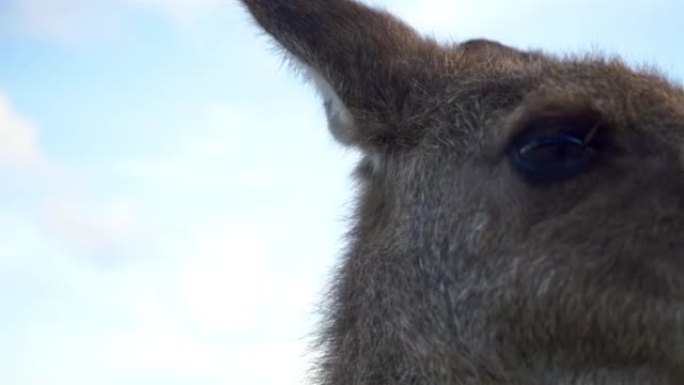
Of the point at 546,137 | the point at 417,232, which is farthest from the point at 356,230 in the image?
the point at 546,137

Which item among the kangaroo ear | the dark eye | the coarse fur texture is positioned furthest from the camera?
the kangaroo ear

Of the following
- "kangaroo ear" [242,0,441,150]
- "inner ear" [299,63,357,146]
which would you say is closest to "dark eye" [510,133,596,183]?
"kangaroo ear" [242,0,441,150]

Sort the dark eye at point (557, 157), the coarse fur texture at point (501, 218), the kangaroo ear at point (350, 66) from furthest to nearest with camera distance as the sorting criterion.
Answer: the kangaroo ear at point (350, 66)
the dark eye at point (557, 157)
the coarse fur texture at point (501, 218)

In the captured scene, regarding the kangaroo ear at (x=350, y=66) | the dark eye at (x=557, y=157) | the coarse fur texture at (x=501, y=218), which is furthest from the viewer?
the kangaroo ear at (x=350, y=66)

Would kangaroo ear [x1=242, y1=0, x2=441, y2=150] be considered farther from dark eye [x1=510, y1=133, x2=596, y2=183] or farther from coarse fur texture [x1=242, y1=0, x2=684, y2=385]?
dark eye [x1=510, y1=133, x2=596, y2=183]

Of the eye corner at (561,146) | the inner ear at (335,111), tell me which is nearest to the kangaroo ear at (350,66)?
the inner ear at (335,111)

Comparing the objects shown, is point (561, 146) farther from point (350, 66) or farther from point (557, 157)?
point (350, 66)

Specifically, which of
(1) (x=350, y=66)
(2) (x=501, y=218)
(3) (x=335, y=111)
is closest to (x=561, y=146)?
(2) (x=501, y=218)

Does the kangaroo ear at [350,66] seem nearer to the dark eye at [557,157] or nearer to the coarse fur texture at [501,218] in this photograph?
the coarse fur texture at [501,218]
